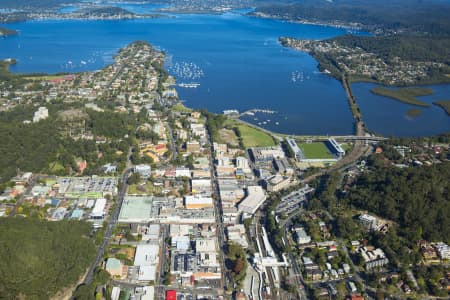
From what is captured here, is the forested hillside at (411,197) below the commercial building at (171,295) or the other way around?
the other way around

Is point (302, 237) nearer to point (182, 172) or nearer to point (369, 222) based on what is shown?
point (369, 222)

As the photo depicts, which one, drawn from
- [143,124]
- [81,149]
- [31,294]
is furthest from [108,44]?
[31,294]

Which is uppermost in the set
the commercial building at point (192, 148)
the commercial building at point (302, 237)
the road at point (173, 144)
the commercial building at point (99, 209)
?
the commercial building at point (192, 148)

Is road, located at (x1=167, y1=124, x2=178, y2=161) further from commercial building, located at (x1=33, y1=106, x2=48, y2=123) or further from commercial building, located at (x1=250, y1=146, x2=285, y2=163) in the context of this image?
commercial building, located at (x1=33, y1=106, x2=48, y2=123)

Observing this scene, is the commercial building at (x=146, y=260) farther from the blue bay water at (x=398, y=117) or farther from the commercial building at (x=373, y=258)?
the blue bay water at (x=398, y=117)

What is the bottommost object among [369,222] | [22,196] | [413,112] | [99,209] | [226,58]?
[22,196]

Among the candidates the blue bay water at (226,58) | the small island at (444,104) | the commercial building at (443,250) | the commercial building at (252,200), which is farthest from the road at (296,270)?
the small island at (444,104)

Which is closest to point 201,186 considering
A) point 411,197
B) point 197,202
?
point 197,202
